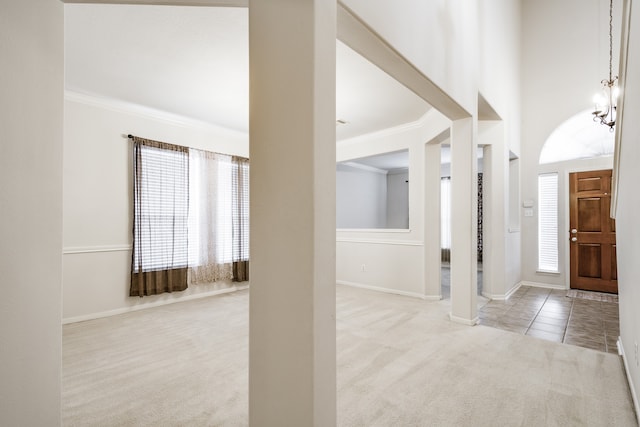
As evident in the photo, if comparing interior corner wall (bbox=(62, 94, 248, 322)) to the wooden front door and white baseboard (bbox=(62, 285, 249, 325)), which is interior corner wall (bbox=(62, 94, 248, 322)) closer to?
white baseboard (bbox=(62, 285, 249, 325))

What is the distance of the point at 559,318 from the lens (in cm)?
387

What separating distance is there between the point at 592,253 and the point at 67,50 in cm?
739

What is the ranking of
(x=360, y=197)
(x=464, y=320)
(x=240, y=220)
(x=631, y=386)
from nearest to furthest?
(x=631, y=386) → (x=464, y=320) → (x=240, y=220) → (x=360, y=197)

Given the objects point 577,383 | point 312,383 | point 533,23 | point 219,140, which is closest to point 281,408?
point 312,383

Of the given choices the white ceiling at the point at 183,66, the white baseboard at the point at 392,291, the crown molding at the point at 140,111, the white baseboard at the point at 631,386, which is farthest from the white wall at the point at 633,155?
the crown molding at the point at 140,111

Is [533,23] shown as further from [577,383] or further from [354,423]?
[354,423]

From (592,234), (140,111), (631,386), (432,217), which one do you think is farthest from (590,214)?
(140,111)

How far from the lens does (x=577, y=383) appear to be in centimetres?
229

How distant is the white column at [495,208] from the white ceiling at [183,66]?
128 cm

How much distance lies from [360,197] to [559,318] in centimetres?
542

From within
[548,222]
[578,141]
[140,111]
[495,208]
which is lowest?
[548,222]

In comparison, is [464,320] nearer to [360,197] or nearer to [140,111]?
[140,111]

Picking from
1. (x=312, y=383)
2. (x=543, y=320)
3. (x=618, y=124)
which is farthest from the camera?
(x=543, y=320)

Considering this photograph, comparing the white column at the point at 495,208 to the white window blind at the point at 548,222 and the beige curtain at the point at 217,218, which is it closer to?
the white window blind at the point at 548,222
